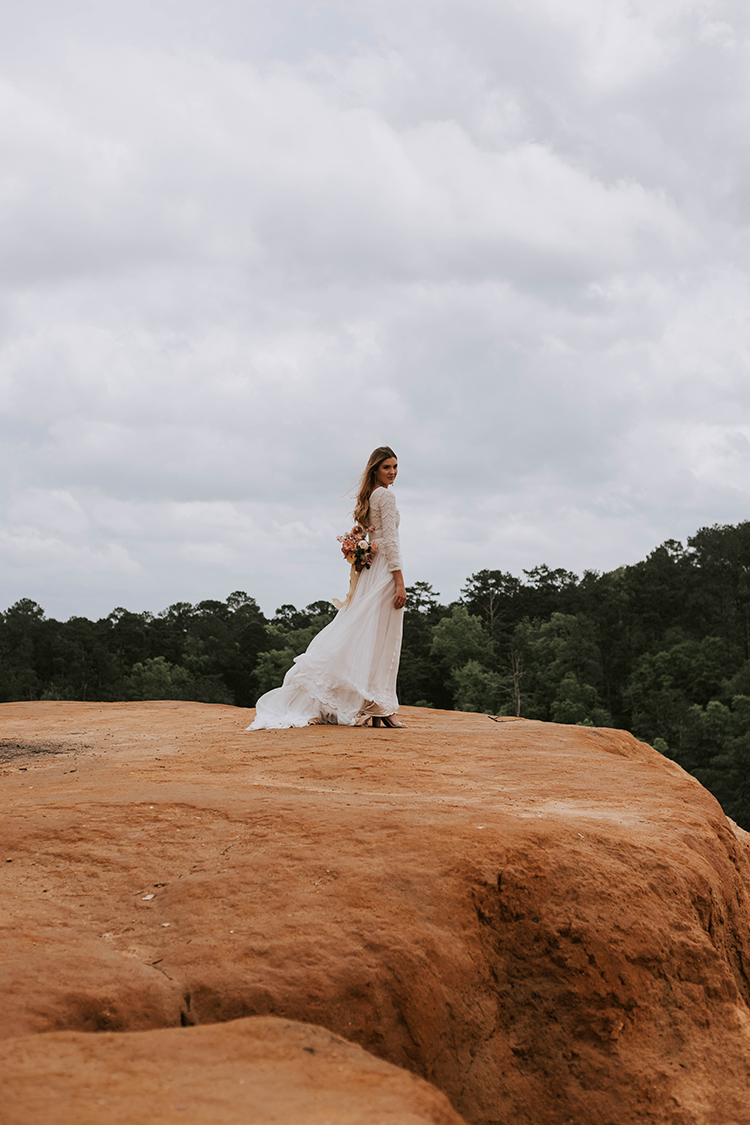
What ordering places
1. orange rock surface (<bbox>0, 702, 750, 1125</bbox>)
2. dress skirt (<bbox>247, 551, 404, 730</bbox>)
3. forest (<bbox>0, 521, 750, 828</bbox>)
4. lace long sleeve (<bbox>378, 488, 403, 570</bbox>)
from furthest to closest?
forest (<bbox>0, 521, 750, 828</bbox>) → lace long sleeve (<bbox>378, 488, 403, 570</bbox>) → dress skirt (<bbox>247, 551, 404, 730</bbox>) → orange rock surface (<bbox>0, 702, 750, 1125</bbox>)

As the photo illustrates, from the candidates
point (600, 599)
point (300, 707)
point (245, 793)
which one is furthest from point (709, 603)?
point (245, 793)

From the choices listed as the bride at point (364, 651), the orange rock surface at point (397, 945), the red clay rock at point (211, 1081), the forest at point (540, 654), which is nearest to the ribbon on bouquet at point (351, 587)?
the bride at point (364, 651)

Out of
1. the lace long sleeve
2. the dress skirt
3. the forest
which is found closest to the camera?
the dress skirt

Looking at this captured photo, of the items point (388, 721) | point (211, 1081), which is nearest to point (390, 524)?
point (388, 721)

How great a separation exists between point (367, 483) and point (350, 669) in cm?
196

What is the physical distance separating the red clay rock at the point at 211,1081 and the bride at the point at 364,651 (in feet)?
19.5

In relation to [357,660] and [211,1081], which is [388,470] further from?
[211,1081]

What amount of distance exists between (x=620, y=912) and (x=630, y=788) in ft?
6.49

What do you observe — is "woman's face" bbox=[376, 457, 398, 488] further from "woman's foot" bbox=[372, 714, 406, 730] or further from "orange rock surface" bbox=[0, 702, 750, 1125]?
"orange rock surface" bbox=[0, 702, 750, 1125]

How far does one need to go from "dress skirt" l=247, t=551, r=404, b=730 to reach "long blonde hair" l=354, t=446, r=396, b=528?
434 millimetres

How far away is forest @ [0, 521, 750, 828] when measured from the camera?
142 ft

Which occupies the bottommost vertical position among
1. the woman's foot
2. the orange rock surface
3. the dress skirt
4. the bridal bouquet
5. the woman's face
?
the orange rock surface

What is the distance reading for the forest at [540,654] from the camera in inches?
1708

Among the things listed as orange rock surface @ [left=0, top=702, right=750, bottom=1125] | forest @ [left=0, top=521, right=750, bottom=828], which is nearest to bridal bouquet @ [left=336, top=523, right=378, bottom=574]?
orange rock surface @ [left=0, top=702, right=750, bottom=1125]
